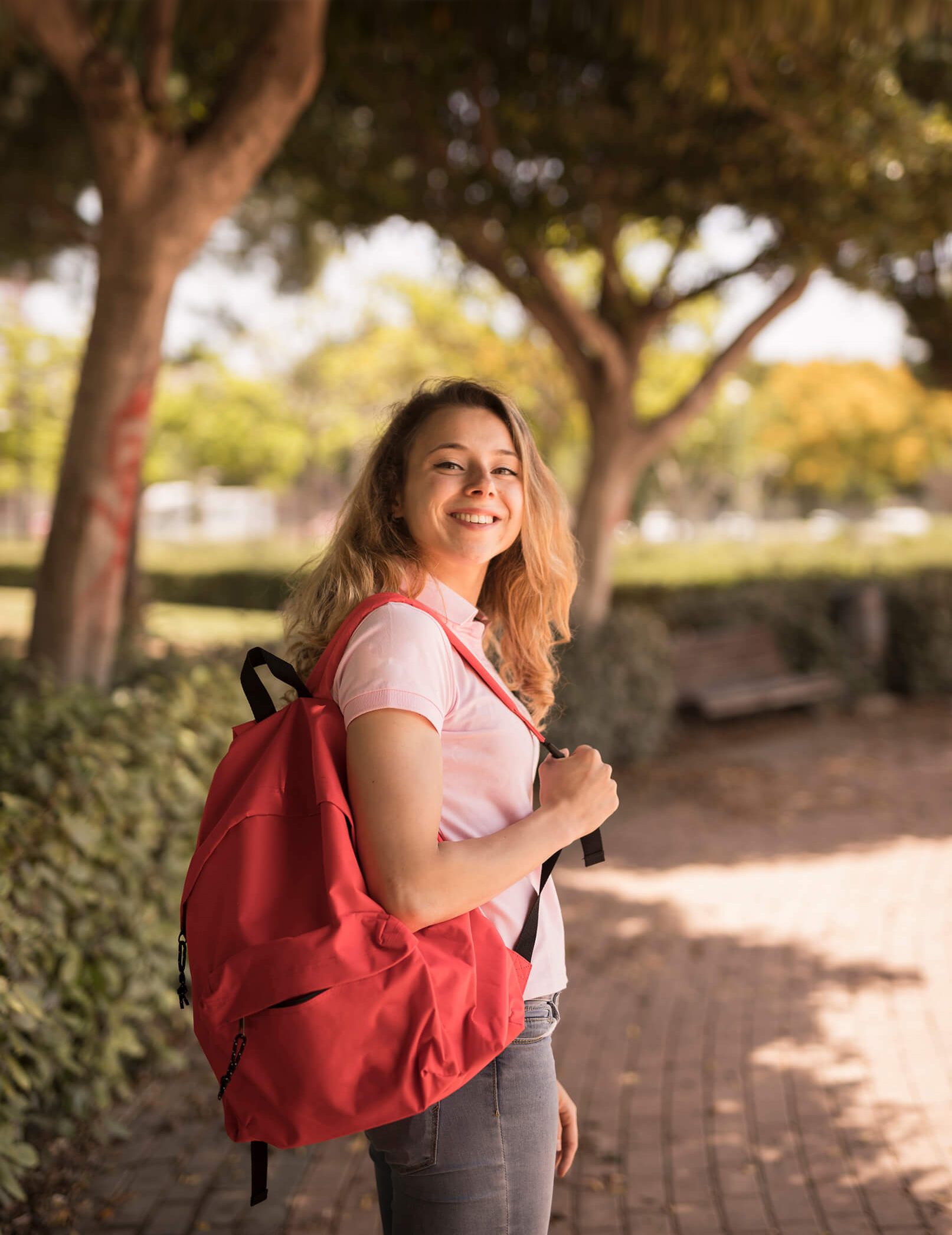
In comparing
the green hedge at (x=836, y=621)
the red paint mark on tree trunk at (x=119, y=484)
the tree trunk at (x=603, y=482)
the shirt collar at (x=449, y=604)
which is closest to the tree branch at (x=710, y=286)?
the tree trunk at (x=603, y=482)

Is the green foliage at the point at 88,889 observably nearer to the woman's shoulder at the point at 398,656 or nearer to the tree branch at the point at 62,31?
the woman's shoulder at the point at 398,656

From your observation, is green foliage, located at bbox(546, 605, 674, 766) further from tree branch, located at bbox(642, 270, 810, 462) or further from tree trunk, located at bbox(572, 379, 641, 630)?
tree branch, located at bbox(642, 270, 810, 462)

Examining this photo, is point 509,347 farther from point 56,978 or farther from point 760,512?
point 760,512

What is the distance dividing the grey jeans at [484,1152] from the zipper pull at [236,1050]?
0.23 meters

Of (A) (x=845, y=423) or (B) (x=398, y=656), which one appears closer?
(B) (x=398, y=656)

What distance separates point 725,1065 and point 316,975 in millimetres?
3248

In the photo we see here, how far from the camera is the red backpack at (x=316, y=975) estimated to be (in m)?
1.44

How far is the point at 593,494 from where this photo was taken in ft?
32.4

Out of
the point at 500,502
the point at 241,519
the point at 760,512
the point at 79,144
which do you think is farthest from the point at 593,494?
the point at 760,512

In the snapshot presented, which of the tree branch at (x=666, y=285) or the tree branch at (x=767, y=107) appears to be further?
the tree branch at (x=666, y=285)

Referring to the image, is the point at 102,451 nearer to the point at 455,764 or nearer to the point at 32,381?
the point at 455,764

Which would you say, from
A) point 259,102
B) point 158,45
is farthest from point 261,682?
point 158,45

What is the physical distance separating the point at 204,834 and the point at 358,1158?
2.39 meters

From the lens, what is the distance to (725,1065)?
4176mm
